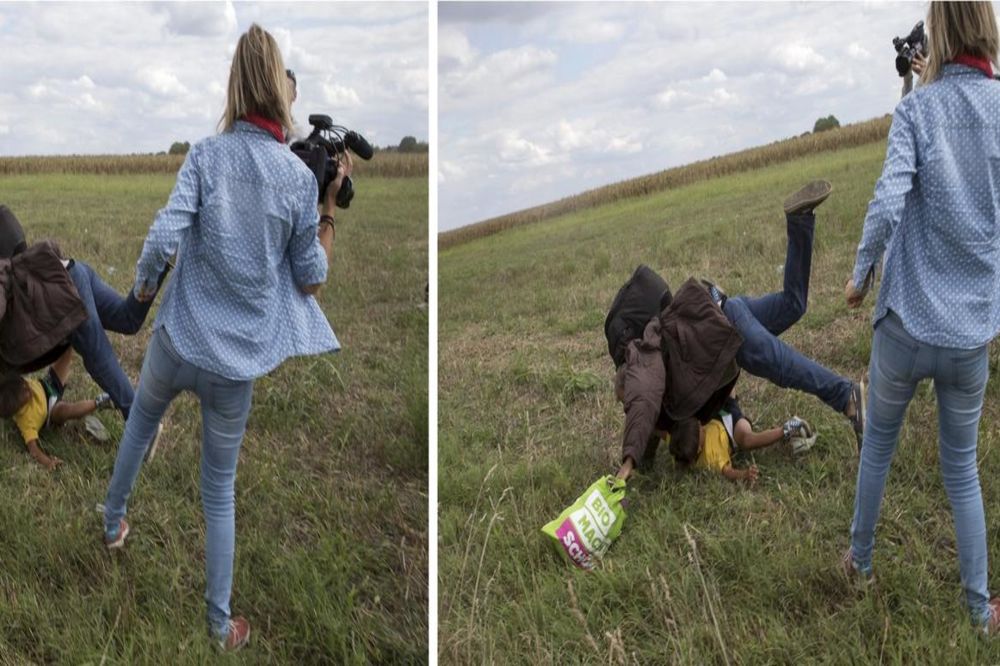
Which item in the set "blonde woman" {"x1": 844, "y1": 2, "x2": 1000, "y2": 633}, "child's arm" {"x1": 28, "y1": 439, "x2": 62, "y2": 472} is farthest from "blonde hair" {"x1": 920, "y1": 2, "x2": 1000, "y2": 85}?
"child's arm" {"x1": 28, "y1": 439, "x2": 62, "y2": 472}

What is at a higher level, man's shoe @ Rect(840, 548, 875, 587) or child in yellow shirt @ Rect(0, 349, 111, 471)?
child in yellow shirt @ Rect(0, 349, 111, 471)

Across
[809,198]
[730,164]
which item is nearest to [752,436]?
[809,198]

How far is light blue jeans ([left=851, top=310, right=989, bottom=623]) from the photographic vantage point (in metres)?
2.36

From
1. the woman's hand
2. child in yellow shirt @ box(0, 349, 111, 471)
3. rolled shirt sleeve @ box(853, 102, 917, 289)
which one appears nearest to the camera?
rolled shirt sleeve @ box(853, 102, 917, 289)

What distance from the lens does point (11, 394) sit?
12.1 feet

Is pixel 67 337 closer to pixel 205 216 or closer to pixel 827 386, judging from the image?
pixel 205 216

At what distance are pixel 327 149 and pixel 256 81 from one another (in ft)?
1.54

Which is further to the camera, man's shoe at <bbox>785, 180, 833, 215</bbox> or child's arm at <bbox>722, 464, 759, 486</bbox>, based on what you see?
child's arm at <bbox>722, 464, 759, 486</bbox>

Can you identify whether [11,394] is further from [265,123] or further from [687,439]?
[687,439]

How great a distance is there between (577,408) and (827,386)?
1.39 metres

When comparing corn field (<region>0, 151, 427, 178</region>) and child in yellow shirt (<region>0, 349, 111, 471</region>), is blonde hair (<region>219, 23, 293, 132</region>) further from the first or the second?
corn field (<region>0, 151, 427, 178</region>)

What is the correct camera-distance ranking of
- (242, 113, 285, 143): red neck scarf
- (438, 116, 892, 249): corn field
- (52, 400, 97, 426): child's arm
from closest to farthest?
1. (242, 113, 285, 143): red neck scarf
2. (52, 400, 97, 426): child's arm
3. (438, 116, 892, 249): corn field

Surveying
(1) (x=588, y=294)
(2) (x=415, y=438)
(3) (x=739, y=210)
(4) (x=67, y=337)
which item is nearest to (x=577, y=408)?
(2) (x=415, y=438)

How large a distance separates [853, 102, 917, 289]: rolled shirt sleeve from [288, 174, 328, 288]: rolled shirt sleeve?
1.52 metres
